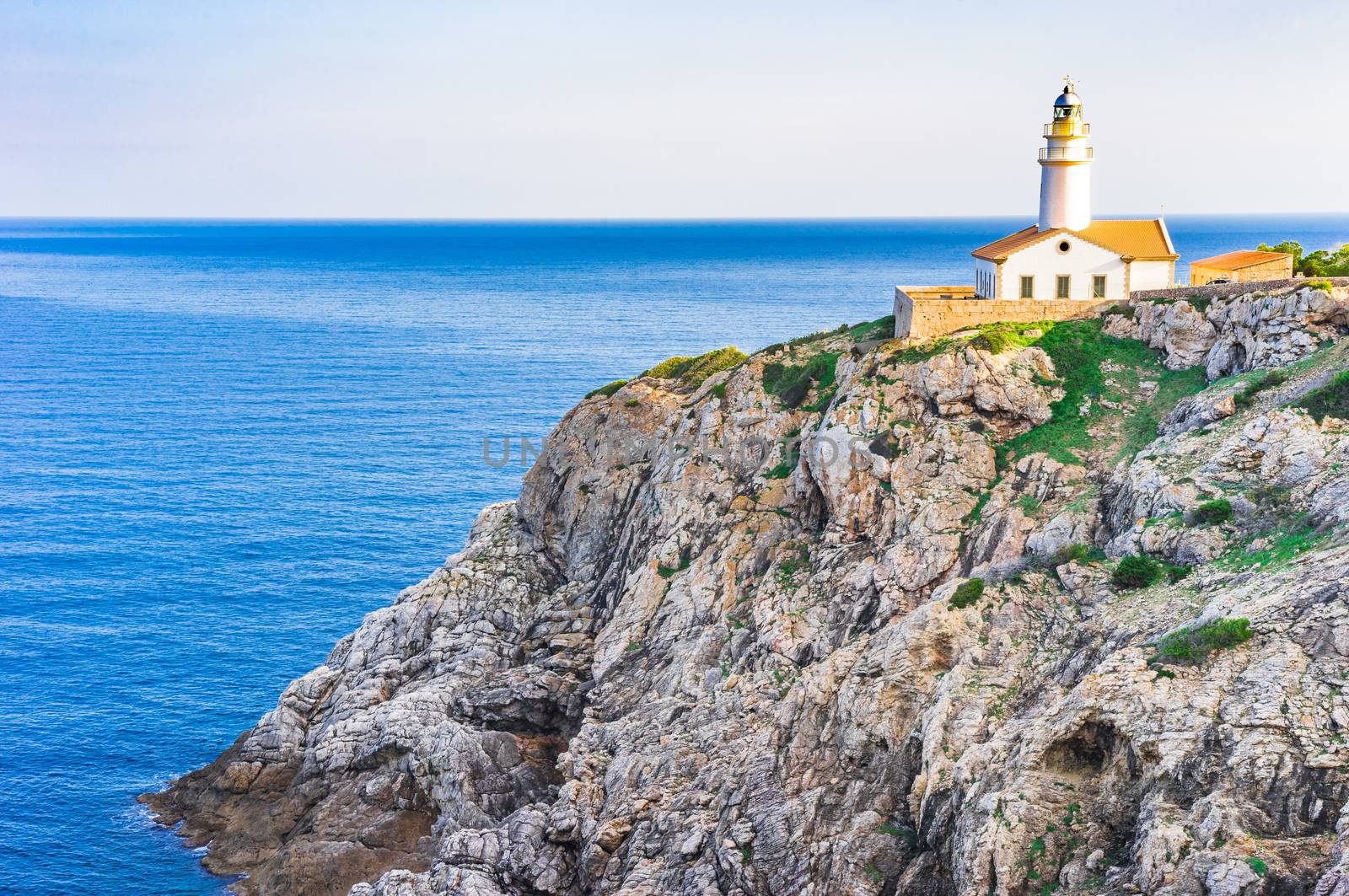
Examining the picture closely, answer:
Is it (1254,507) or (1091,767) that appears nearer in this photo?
(1091,767)

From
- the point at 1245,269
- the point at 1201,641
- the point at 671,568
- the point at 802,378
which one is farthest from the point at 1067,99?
the point at 1201,641

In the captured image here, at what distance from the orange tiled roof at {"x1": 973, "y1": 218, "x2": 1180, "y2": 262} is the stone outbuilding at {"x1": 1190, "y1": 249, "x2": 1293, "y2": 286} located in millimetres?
1977

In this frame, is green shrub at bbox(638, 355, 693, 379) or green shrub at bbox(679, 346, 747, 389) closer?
green shrub at bbox(679, 346, 747, 389)

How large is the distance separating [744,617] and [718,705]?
4765 mm

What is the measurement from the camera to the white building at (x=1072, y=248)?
5125 cm

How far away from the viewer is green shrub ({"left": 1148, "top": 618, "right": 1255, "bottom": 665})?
28109 mm

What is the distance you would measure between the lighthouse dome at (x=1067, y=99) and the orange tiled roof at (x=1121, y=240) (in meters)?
Answer: 5.38

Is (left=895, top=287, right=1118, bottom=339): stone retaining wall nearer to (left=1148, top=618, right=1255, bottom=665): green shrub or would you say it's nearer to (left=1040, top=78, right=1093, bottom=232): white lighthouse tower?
(left=1040, top=78, right=1093, bottom=232): white lighthouse tower

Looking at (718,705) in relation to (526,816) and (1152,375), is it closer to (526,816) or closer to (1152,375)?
(526,816)

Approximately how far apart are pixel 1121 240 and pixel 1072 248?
8.27 ft

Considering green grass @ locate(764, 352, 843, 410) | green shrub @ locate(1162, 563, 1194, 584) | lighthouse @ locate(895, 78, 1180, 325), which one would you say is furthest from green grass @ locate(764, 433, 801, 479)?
green shrub @ locate(1162, 563, 1194, 584)

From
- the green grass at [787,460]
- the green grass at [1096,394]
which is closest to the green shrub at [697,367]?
the green grass at [787,460]

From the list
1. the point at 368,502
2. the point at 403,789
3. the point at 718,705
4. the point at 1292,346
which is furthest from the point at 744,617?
the point at 368,502

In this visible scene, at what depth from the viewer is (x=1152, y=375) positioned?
1813 inches
